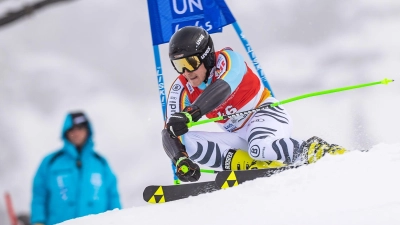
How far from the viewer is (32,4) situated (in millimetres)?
3305

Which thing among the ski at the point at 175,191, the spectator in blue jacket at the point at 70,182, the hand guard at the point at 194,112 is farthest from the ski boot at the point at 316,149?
the spectator in blue jacket at the point at 70,182

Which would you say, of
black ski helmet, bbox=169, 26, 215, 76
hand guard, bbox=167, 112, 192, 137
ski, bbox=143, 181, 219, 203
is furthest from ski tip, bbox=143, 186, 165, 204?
black ski helmet, bbox=169, 26, 215, 76

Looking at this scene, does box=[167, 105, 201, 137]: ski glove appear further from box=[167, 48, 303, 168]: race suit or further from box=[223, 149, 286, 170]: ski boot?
box=[223, 149, 286, 170]: ski boot

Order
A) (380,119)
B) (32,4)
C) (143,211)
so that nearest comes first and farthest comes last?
(32,4) < (143,211) < (380,119)

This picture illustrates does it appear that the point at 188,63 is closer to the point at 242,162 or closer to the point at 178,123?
the point at 178,123

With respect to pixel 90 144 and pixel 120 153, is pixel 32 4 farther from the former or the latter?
pixel 120 153

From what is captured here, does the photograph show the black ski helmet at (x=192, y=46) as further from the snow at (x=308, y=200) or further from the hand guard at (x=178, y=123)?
the snow at (x=308, y=200)

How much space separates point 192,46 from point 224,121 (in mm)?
770

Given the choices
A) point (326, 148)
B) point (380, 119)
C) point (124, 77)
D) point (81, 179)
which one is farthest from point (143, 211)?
point (124, 77)

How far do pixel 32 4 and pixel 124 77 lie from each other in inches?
1310

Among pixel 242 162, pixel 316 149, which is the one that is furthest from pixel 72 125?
pixel 316 149

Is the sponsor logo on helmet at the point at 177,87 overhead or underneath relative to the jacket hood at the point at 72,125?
overhead

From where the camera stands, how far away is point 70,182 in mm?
3887

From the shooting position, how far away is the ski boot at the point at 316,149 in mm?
4402
